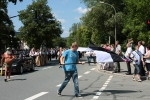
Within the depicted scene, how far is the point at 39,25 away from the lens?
133 ft

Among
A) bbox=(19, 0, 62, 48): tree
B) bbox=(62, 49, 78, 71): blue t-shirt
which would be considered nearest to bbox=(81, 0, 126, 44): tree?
bbox=(19, 0, 62, 48): tree

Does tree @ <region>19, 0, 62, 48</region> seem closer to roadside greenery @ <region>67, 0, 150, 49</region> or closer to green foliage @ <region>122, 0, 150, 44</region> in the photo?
roadside greenery @ <region>67, 0, 150, 49</region>

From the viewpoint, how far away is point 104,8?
150 ft

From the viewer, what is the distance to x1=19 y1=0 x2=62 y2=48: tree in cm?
3994

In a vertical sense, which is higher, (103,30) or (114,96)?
(103,30)

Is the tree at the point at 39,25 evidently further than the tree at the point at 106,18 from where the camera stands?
No

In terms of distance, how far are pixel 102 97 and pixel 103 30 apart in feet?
128

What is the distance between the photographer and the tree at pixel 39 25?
3994cm

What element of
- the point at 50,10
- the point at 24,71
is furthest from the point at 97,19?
the point at 24,71

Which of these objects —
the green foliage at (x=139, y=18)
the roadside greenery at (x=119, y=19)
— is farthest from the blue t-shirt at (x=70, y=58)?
the roadside greenery at (x=119, y=19)

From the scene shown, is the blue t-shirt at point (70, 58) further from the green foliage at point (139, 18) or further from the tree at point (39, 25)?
the tree at point (39, 25)

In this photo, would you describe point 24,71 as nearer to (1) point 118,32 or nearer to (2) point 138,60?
(2) point 138,60

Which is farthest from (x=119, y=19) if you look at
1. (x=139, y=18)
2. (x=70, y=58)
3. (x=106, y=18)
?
(x=70, y=58)

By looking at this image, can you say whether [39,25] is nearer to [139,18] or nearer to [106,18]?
[106,18]
